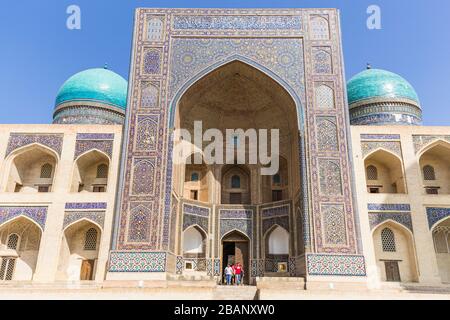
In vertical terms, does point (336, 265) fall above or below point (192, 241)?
below

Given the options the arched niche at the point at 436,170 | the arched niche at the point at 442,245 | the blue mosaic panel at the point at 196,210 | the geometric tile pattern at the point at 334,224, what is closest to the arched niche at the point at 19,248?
the blue mosaic panel at the point at 196,210

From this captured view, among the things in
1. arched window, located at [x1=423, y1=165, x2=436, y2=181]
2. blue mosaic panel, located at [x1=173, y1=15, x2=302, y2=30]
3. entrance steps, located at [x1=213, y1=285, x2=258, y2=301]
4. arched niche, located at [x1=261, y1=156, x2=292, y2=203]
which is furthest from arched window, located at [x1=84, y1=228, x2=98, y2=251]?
arched window, located at [x1=423, y1=165, x2=436, y2=181]

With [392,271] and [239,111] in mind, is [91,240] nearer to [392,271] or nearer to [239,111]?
[239,111]

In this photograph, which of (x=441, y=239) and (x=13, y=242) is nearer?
(x=13, y=242)

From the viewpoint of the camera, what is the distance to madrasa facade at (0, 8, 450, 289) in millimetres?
10125

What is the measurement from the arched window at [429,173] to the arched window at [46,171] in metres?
11.9

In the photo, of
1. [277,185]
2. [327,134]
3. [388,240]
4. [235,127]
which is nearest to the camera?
[327,134]

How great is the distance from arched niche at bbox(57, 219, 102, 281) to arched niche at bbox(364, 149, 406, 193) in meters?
8.38

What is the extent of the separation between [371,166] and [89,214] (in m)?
8.74

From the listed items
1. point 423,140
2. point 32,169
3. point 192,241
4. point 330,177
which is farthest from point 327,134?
point 32,169

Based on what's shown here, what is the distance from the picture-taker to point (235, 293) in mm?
8953

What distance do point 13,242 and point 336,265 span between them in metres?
9.06

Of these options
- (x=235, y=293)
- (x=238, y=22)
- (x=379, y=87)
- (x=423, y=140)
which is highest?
(x=238, y=22)

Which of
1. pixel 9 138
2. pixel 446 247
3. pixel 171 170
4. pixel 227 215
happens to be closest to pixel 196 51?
pixel 171 170
